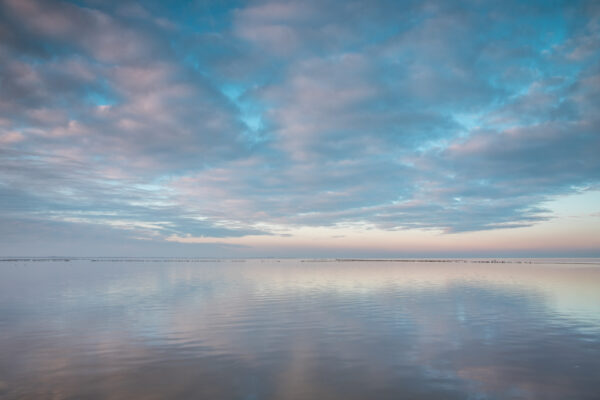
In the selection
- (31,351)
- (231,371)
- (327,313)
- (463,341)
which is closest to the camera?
(231,371)

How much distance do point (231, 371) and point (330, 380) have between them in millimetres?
4003

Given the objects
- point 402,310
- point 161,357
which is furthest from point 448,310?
point 161,357

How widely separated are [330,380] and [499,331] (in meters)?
13.8

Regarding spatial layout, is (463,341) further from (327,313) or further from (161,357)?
(161,357)

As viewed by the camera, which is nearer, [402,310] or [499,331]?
[499,331]

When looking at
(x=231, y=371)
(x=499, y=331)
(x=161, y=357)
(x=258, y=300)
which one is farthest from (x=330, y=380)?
(x=258, y=300)

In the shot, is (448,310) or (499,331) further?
(448,310)

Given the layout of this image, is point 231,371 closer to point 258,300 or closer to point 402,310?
point 402,310

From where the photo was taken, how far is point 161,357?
16.1 m

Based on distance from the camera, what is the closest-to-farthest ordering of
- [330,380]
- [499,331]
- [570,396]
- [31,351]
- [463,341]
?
[570,396] → [330,380] → [31,351] → [463,341] → [499,331]

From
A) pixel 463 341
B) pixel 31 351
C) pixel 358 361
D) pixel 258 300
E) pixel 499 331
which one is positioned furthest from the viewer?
pixel 258 300

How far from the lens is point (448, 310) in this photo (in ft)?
95.3

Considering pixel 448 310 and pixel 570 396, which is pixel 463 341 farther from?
pixel 448 310

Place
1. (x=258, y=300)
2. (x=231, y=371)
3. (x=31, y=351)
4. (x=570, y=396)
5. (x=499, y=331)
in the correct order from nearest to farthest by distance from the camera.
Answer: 1. (x=570, y=396)
2. (x=231, y=371)
3. (x=31, y=351)
4. (x=499, y=331)
5. (x=258, y=300)
